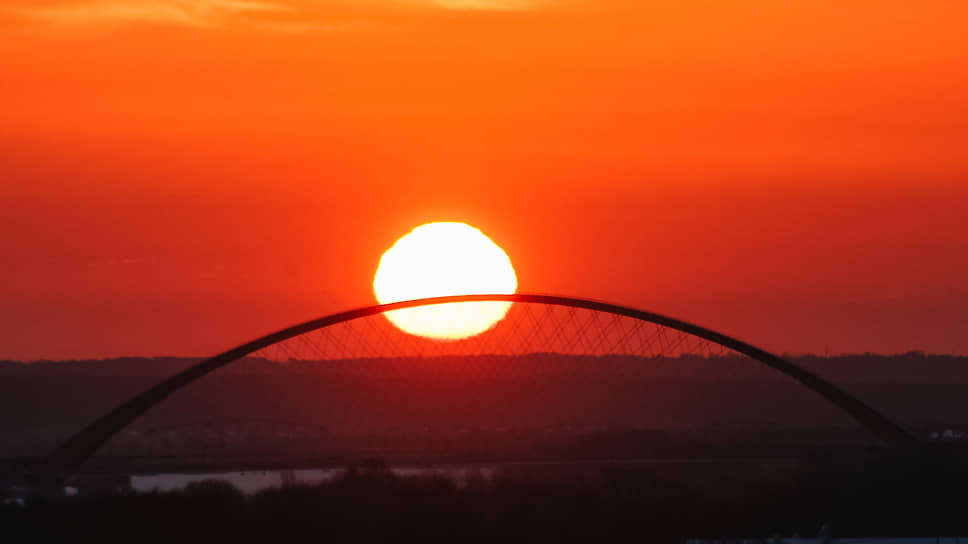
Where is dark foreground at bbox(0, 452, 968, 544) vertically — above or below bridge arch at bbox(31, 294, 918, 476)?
below

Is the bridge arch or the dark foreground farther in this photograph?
the bridge arch

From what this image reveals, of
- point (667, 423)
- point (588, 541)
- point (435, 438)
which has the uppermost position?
point (667, 423)

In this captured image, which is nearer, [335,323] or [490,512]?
[490,512]

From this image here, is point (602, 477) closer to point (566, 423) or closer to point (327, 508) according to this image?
point (327, 508)

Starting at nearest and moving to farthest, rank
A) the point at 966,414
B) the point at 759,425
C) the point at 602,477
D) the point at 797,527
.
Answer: the point at 797,527 → the point at 602,477 → the point at 759,425 → the point at 966,414

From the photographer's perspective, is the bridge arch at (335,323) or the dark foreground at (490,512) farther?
the bridge arch at (335,323)

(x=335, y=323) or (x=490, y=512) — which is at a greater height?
(x=335, y=323)

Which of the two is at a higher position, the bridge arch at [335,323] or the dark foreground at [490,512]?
the bridge arch at [335,323]

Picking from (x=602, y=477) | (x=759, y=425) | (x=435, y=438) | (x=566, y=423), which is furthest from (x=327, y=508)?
(x=566, y=423)
